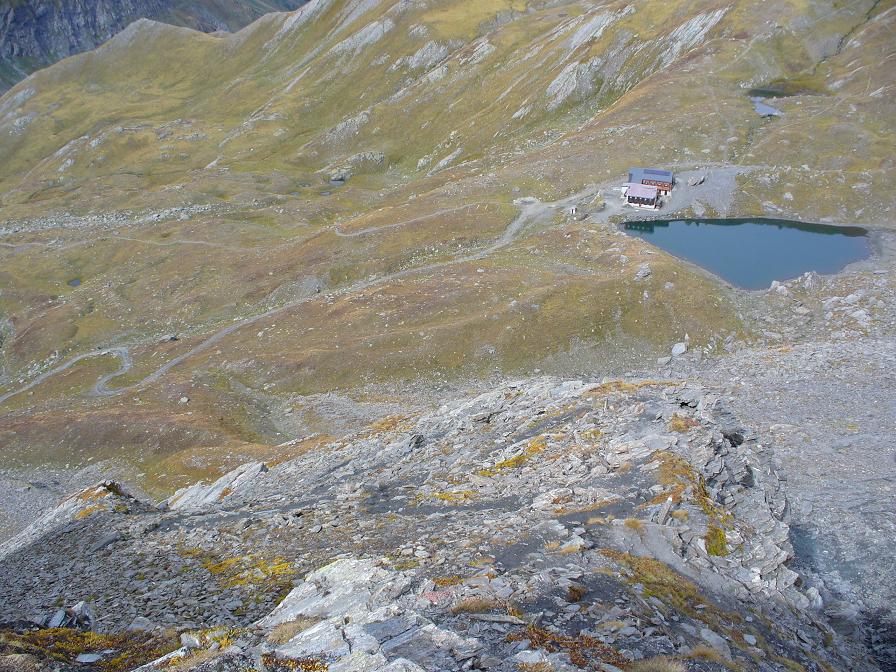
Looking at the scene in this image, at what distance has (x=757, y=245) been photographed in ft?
281

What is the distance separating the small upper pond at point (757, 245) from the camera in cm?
7800

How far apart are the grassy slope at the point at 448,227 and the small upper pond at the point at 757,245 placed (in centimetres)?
459

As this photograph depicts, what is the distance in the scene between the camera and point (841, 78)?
4860 inches

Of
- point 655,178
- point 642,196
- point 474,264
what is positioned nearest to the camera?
point 474,264

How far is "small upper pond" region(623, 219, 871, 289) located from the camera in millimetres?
78000

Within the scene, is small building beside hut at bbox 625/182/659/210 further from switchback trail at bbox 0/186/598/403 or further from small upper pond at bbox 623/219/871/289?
switchback trail at bbox 0/186/598/403

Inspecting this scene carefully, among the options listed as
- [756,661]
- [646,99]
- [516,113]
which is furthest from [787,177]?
[756,661]

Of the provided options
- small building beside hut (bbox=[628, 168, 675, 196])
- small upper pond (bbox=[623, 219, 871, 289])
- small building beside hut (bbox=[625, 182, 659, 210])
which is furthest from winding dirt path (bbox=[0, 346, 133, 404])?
small building beside hut (bbox=[628, 168, 675, 196])

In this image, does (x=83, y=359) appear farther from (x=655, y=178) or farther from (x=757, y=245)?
(x=757, y=245)

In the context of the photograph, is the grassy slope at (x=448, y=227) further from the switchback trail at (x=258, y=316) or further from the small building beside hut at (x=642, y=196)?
the small building beside hut at (x=642, y=196)

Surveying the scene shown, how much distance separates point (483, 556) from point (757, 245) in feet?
266

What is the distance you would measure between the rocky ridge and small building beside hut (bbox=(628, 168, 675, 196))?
65.1m

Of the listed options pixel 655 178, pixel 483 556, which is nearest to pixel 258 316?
pixel 655 178

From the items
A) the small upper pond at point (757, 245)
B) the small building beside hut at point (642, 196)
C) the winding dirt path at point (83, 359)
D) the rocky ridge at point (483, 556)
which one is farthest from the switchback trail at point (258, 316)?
the rocky ridge at point (483, 556)
